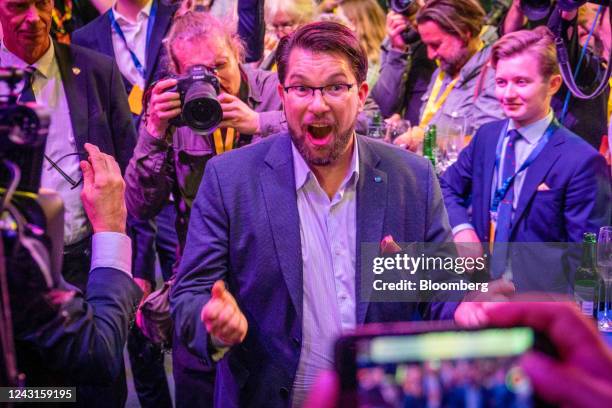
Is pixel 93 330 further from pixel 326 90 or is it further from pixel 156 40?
pixel 156 40

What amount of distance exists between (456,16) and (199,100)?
1.80 m

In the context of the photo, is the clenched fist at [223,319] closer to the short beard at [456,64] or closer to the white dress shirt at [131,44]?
the white dress shirt at [131,44]

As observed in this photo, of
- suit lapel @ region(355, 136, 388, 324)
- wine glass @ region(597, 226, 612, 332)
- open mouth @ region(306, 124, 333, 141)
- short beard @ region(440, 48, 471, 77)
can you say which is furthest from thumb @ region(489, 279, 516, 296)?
short beard @ region(440, 48, 471, 77)

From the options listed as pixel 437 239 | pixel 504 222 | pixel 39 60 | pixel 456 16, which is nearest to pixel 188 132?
pixel 39 60

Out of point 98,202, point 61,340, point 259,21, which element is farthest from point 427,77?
point 61,340

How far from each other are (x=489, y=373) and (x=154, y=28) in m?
2.59

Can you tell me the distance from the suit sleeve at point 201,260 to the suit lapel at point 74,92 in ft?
1.79

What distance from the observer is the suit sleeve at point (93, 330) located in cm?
127

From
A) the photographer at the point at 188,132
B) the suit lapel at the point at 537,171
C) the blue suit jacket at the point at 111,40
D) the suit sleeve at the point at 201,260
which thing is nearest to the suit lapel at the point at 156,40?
the blue suit jacket at the point at 111,40

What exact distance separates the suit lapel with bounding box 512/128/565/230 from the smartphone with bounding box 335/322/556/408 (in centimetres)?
215

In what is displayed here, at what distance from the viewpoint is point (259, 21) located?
10.7 feet

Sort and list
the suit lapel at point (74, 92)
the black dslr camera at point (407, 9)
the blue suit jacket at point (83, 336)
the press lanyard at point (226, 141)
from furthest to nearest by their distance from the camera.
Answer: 1. the black dslr camera at point (407, 9)
2. the press lanyard at point (226, 141)
3. the suit lapel at point (74, 92)
4. the blue suit jacket at point (83, 336)

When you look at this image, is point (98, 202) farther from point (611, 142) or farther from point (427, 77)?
point (427, 77)

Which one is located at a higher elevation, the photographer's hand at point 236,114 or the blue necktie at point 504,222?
the photographer's hand at point 236,114
